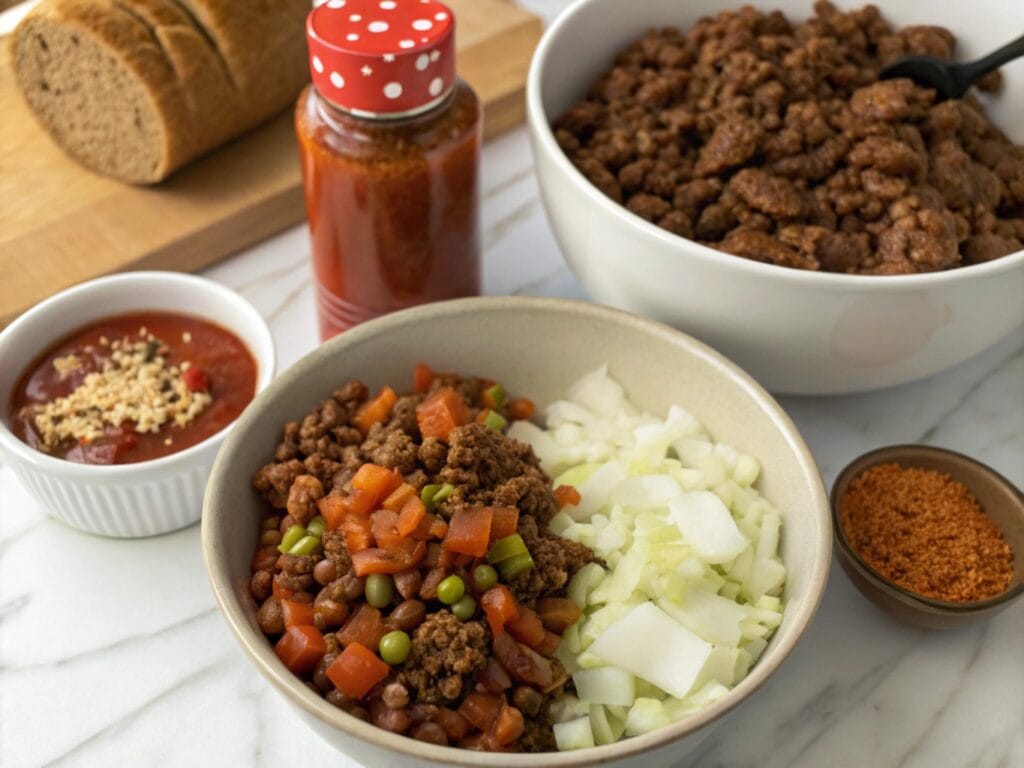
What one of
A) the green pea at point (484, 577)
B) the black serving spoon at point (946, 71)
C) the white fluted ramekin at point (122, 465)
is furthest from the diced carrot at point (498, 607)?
the black serving spoon at point (946, 71)

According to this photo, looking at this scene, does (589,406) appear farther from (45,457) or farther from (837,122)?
(45,457)

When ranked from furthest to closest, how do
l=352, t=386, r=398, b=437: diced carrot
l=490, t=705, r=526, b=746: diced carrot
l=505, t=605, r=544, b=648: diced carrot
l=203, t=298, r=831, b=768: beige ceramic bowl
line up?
l=352, t=386, r=398, b=437: diced carrot, l=505, t=605, r=544, b=648: diced carrot, l=490, t=705, r=526, b=746: diced carrot, l=203, t=298, r=831, b=768: beige ceramic bowl

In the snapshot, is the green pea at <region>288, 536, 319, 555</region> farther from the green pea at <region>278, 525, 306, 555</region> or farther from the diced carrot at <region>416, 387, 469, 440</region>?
the diced carrot at <region>416, 387, 469, 440</region>

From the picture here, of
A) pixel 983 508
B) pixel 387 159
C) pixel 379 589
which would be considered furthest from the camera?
pixel 387 159

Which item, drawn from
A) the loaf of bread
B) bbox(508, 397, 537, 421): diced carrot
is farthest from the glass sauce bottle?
the loaf of bread

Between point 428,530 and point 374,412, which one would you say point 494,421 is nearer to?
point 374,412

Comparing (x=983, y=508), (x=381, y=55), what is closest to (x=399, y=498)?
(x=381, y=55)

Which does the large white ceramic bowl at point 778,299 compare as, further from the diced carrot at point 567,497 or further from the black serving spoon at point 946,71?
the black serving spoon at point 946,71
